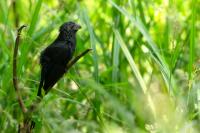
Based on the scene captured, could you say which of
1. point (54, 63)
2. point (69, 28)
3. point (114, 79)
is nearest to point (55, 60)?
point (54, 63)

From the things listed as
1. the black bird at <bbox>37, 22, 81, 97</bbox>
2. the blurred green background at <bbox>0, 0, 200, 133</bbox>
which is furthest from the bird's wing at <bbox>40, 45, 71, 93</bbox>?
the blurred green background at <bbox>0, 0, 200, 133</bbox>

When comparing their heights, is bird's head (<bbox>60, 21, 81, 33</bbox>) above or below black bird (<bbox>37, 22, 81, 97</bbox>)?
above

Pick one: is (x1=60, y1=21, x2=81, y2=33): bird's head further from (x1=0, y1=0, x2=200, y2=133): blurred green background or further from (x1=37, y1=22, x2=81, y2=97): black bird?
(x1=0, y1=0, x2=200, y2=133): blurred green background

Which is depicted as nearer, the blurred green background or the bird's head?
the bird's head

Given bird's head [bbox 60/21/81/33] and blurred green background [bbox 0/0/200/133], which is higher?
bird's head [bbox 60/21/81/33]

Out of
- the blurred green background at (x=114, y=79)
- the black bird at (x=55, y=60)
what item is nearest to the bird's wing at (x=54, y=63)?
the black bird at (x=55, y=60)

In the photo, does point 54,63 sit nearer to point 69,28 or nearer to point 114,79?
point 69,28
